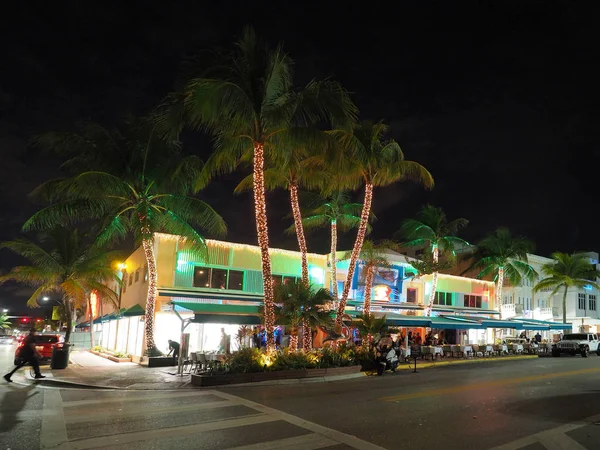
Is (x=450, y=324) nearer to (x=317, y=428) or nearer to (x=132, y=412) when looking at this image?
(x=317, y=428)

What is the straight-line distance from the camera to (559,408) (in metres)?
11.4

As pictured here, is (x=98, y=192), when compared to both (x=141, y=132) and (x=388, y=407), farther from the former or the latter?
(x=388, y=407)

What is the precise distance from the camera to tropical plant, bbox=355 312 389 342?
68.1 feet

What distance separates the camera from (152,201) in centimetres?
2266

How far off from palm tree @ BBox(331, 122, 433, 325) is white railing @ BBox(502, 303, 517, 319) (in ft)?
75.9

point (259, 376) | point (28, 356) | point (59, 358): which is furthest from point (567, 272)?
point (28, 356)

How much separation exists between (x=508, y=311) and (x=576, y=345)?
784 centimetres

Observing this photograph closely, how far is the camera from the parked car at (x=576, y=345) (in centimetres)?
3425

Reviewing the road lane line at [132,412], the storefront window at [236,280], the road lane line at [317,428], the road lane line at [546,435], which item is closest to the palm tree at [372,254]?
the storefront window at [236,280]

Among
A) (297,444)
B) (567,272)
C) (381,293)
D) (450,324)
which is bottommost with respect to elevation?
(297,444)

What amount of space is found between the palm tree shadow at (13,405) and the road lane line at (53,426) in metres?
0.50

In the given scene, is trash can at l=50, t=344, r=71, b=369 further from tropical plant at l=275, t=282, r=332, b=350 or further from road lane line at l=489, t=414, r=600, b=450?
road lane line at l=489, t=414, r=600, b=450

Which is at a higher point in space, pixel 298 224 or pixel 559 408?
pixel 298 224

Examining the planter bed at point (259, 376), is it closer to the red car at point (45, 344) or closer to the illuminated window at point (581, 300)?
the red car at point (45, 344)
